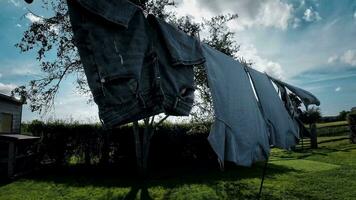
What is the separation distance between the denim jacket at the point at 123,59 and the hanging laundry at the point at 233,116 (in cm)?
66

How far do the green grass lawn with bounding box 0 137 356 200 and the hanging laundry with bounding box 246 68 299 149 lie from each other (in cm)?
323

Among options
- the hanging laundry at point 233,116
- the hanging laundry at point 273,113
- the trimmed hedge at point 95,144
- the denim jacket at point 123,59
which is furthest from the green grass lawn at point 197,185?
the denim jacket at point 123,59

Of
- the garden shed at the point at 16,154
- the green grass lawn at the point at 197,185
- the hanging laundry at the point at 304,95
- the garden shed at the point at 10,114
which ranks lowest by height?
the green grass lawn at the point at 197,185

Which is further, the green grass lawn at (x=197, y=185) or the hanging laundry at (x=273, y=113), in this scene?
the green grass lawn at (x=197, y=185)

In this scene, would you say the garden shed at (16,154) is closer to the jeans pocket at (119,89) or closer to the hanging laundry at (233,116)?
the hanging laundry at (233,116)

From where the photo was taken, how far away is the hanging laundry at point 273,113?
193 inches

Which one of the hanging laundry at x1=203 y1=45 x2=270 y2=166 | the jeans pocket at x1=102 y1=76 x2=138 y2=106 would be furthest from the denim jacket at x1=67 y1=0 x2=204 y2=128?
the hanging laundry at x1=203 y1=45 x2=270 y2=166

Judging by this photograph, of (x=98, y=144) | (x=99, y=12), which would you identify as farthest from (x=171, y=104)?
(x=98, y=144)

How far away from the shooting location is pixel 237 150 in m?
3.66

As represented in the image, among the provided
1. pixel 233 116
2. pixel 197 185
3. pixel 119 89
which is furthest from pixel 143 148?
pixel 119 89

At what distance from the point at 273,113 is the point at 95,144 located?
10.4m

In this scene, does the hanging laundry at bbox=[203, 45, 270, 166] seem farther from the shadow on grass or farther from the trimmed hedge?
the trimmed hedge

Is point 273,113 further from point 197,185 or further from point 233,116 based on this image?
point 197,185

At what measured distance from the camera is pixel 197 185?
9.80 metres
